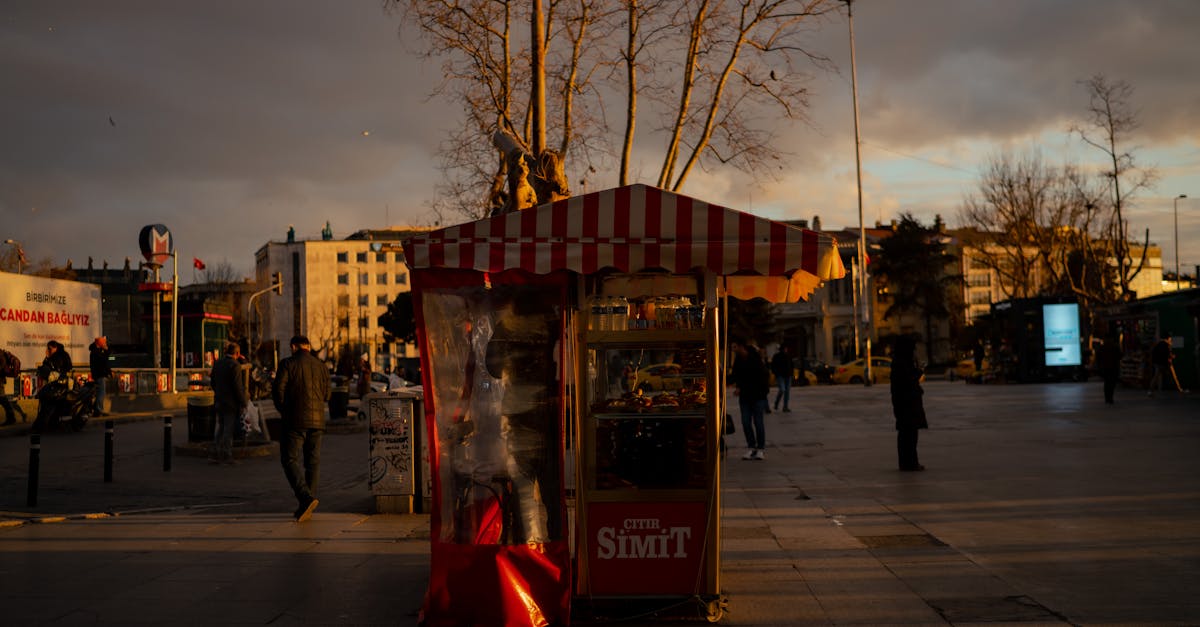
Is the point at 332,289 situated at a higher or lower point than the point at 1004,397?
higher

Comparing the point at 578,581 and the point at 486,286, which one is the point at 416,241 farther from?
the point at 578,581

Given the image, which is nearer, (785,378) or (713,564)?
(713,564)

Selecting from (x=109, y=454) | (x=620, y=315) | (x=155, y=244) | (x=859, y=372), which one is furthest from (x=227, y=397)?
(x=859, y=372)

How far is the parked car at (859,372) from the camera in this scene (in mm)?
50250

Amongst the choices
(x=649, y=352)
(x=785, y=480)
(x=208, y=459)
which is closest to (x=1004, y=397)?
(x=785, y=480)

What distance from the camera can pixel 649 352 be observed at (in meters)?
7.01

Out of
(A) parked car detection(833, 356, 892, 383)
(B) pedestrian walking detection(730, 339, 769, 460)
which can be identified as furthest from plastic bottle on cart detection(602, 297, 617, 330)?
(A) parked car detection(833, 356, 892, 383)

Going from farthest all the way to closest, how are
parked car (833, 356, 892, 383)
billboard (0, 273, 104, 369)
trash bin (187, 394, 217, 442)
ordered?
parked car (833, 356, 892, 383), billboard (0, 273, 104, 369), trash bin (187, 394, 217, 442)

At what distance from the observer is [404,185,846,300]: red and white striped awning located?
20.2ft

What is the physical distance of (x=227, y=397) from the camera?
611 inches

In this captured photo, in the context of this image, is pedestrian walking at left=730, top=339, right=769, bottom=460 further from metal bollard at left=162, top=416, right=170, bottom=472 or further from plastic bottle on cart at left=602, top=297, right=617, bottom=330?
plastic bottle on cart at left=602, top=297, right=617, bottom=330

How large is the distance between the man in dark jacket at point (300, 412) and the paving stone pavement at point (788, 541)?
0.46 m

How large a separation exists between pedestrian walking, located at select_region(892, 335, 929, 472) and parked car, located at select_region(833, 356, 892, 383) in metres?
37.0

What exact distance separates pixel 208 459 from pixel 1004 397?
23723 mm
